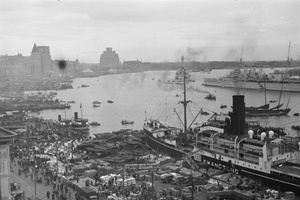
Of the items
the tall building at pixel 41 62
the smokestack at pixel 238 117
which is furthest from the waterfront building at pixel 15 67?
the smokestack at pixel 238 117

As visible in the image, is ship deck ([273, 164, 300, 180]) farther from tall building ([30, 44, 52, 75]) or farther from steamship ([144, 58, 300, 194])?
tall building ([30, 44, 52, 75])

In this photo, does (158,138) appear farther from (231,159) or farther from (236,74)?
(236,74)

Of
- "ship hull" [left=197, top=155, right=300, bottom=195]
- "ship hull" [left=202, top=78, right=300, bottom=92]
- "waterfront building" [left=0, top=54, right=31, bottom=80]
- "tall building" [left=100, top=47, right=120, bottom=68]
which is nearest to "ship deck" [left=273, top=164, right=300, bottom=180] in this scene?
"ship hull" [left=197, top=155, right=300, bottom=195]

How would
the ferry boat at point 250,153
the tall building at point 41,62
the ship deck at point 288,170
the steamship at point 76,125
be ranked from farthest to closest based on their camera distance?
the tall building at point 41,62, the steamship at point 76,125, the ferry boat at point 250,153, the ship deck at point 288,170

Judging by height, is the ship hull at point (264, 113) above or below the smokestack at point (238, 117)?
below

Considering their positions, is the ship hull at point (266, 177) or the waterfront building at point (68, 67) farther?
the waterfront building at point (68, 67)

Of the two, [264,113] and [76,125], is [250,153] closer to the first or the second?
[76,125]

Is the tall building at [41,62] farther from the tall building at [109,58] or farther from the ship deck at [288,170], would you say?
the ship deck at [288,170]

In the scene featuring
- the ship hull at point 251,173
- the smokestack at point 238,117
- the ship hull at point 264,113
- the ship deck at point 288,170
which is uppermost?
the smokestack at point 238,117
